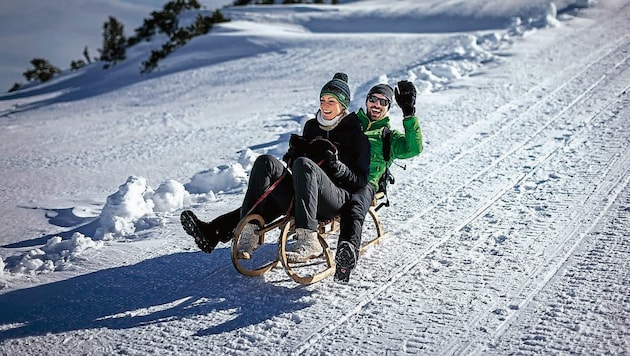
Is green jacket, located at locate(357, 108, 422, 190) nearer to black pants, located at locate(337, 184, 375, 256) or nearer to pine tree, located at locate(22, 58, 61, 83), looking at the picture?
black pants, located at locate(337, 184, 375, 256)

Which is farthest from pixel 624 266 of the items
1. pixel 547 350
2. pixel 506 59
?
pixel 506 59

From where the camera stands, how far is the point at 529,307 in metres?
3.36

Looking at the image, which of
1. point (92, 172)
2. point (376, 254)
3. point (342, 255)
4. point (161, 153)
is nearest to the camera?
point (342, 255)

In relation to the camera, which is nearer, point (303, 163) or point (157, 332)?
point (157, 332)

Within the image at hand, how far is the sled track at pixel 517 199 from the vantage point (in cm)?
334

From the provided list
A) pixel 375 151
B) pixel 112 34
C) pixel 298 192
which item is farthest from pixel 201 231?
pixel 112 34

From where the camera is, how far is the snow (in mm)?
3283

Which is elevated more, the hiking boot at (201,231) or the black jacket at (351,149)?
the black jacket at (351,149)

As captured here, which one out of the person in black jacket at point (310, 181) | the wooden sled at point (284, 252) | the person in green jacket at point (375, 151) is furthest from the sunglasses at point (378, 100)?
the wooden sled at point (284, 252)

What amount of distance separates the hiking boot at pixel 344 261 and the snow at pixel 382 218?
0.15 metres

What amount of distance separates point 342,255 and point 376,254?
74 centimetres

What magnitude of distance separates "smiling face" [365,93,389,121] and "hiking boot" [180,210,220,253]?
5.06 feet

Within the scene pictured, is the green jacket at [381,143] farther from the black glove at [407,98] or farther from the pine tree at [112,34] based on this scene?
the pine tree at [112,34]

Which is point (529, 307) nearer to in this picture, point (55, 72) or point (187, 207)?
point (187, 207)
